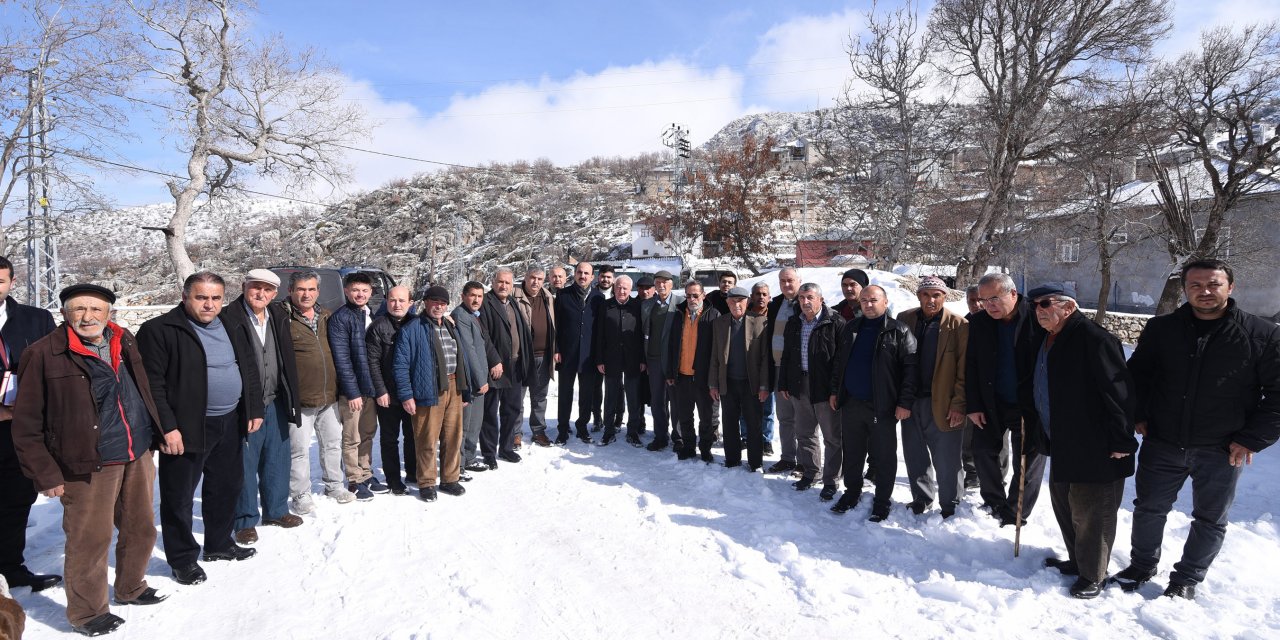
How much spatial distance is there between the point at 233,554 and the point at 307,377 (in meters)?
1.20

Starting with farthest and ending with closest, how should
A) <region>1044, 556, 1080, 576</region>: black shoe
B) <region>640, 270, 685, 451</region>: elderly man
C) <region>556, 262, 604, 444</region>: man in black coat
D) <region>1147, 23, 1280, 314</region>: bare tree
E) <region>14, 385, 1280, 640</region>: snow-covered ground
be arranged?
1. <region>1147, 23, 1280, 314</region>: bare tree
2. <region>556, 262, 604, 444</region>: man in black coat
3. <region>640, 270, 685, 451</region>: elderly man
4. <region>1044, 556, 1080, 576</region>: black shoe
5. <region>14, 385, 1280, 640</region>: snow-covered ground

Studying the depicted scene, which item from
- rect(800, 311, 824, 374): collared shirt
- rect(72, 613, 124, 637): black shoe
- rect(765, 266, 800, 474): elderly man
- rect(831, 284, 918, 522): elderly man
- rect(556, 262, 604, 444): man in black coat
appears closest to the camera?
rect(72, 613, 124, 637): black shoe

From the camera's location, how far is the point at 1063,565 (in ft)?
11.8

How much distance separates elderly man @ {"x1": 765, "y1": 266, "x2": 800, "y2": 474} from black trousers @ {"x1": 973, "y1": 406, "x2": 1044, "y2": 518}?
1515mm

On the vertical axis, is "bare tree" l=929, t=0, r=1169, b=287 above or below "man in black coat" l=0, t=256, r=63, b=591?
above

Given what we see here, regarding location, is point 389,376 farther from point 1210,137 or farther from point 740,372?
point 1210,137

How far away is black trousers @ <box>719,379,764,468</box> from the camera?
545cm

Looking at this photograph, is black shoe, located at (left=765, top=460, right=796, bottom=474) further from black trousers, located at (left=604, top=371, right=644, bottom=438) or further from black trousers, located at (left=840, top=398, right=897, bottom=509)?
black trousers, located at (left=604, top=371, right=644, bottom=438)

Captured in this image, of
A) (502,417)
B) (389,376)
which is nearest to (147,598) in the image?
(389,376)

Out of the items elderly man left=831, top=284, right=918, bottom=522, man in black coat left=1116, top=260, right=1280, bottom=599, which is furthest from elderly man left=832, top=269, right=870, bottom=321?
man in black coat left=1116, top=260, right=1280, bottom=599

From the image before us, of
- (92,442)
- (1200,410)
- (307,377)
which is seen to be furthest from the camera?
(307,377)

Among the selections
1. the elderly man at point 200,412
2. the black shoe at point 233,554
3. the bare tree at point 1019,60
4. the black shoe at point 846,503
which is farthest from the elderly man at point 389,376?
the bare tree at point 1019,60

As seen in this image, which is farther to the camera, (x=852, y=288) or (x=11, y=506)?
(x=852, y=288)

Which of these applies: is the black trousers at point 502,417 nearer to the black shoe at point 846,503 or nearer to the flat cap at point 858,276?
the black shoe at point 846,503
